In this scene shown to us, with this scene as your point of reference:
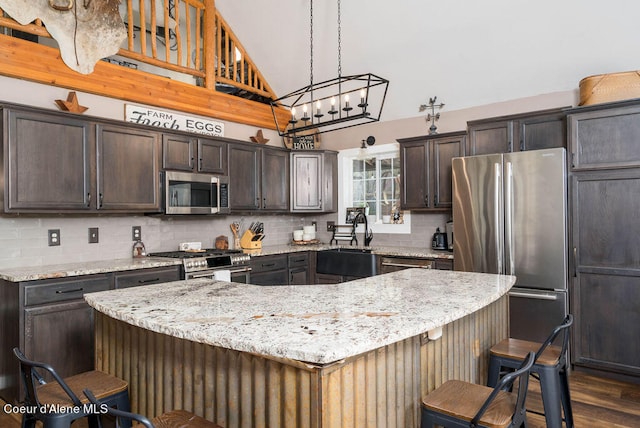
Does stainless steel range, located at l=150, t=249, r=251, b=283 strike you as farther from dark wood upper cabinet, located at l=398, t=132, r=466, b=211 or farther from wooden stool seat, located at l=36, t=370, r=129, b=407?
wooden stool seat, located at l=36, t=370, r=129, b=407

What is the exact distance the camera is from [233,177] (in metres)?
4.84

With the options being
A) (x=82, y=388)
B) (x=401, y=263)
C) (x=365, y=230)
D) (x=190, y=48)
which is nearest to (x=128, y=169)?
(x=190, y=48)

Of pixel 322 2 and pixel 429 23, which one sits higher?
pixel 322 2

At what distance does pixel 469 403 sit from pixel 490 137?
3.19 metres

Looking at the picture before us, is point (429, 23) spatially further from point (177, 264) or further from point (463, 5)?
point (177, 264)

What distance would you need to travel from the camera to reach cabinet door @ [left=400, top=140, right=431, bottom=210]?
4.75 meters

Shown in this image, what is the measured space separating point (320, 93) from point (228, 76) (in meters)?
1.21

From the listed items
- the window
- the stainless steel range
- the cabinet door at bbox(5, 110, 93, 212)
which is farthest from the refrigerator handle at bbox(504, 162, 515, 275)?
the cabinet door at bbox(5, 110, 93, 212)

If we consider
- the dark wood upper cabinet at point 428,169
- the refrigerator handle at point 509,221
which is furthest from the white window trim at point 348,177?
the refrigerator handle at point 509,221

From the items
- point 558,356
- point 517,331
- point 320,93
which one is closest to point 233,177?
point 320,93

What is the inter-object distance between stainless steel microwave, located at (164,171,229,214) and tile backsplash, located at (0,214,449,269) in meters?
0.34

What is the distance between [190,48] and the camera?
484cm

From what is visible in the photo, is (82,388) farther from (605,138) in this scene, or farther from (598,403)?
(605,138)

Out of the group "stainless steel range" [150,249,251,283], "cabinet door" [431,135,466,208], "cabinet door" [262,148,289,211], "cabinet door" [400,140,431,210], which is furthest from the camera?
"cabinet door" [262,148,289,211]
